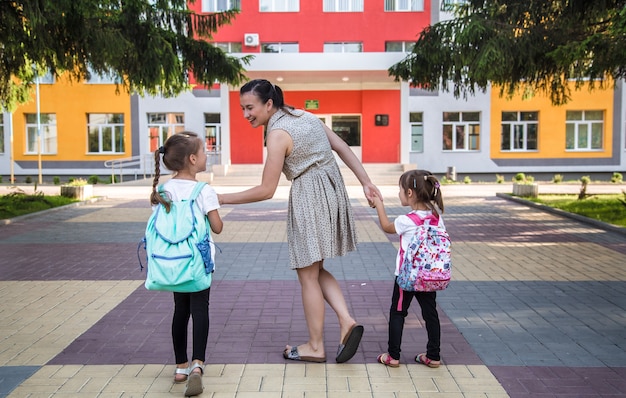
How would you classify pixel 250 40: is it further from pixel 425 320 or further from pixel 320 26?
pixel 425 320

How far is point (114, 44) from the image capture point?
441 inches

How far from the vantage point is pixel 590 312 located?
19.2 ft

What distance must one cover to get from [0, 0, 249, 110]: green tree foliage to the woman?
5383 millimetres

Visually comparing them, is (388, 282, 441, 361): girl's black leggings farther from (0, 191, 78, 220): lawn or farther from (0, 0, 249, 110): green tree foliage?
(0, 191, 78, 220): lawn

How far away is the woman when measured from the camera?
4266 mm

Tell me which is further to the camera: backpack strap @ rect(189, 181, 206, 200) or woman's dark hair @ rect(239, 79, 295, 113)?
woman's dark hair @ rect(239, 79, 295, 113)

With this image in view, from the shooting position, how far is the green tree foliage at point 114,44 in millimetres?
9336

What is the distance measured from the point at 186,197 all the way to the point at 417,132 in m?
32.0

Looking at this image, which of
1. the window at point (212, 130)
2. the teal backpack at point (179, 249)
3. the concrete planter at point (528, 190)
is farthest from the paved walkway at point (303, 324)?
the window at point (212, 130)

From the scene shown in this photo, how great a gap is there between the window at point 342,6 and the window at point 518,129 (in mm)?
9612

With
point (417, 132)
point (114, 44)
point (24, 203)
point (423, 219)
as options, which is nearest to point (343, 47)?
point (417, 132)

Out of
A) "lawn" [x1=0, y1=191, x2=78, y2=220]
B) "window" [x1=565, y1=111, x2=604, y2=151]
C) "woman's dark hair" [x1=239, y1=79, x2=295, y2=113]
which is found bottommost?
"lawn" [x1=0, y1=191, x2=78, y2=220]

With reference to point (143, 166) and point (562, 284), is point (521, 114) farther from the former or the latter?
point (562, 284)

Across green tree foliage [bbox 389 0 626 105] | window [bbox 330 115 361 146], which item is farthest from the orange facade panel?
green tree foliage [bbox 389 0 626 105]
